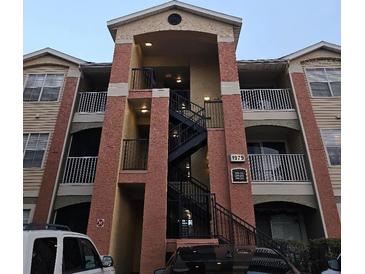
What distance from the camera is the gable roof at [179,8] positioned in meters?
13.0

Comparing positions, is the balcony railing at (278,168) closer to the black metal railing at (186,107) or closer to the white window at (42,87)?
the black metal railing at (186,107)

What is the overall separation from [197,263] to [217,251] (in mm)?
626

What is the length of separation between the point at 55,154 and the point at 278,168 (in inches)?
387

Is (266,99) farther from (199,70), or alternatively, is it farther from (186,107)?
(186,107)

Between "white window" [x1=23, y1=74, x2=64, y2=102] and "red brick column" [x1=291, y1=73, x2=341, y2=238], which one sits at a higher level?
"white window" [x1=23, y1=74, x2=64, y2=102]

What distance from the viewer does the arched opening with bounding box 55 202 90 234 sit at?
12.1 m

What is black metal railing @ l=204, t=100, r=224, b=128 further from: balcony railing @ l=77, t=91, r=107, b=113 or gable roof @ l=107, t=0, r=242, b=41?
balcony railing @ l=77, t=91, r=107, b=113

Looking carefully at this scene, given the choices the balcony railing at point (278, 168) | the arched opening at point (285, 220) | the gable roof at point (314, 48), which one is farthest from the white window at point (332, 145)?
the gable roof at point (314, 48)

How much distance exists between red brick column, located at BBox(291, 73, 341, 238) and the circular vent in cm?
630

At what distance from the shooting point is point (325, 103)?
44.6ft

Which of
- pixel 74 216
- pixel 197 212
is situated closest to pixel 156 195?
pixel 197 212

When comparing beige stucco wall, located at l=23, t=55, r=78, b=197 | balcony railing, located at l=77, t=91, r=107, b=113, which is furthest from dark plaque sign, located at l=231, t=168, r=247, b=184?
beige stucco wall, located at l=23, t=55, r=78, b=197
